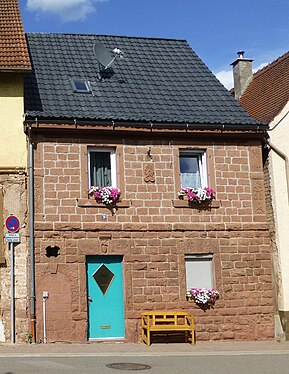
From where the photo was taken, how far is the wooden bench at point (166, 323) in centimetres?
1545

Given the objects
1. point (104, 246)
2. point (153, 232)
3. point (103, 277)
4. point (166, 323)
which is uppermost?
point (153, 232)

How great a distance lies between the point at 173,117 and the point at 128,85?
2.15 m

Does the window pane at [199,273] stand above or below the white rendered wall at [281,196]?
below

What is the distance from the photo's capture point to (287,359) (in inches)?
531

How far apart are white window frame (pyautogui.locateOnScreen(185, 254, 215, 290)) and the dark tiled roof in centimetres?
348

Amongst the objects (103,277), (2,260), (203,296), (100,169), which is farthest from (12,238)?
(203,296)

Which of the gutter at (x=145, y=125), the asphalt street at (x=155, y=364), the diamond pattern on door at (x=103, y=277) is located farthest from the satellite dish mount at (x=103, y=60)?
the asphalt street at (x=155, y=364)

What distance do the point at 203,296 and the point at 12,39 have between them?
27.4ft

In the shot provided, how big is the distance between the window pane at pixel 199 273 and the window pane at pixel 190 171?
6.49 ft

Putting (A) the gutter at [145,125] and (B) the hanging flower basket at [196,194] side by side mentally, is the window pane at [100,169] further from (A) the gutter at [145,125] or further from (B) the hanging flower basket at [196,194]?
(B) the hanging flower basket at [196,194]

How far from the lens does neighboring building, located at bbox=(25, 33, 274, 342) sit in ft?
53.4

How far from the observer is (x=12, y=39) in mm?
17922

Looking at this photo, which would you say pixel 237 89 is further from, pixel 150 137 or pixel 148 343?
pixel 148 343

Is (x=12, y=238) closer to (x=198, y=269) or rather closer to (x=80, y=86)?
(x=198, y=269)
